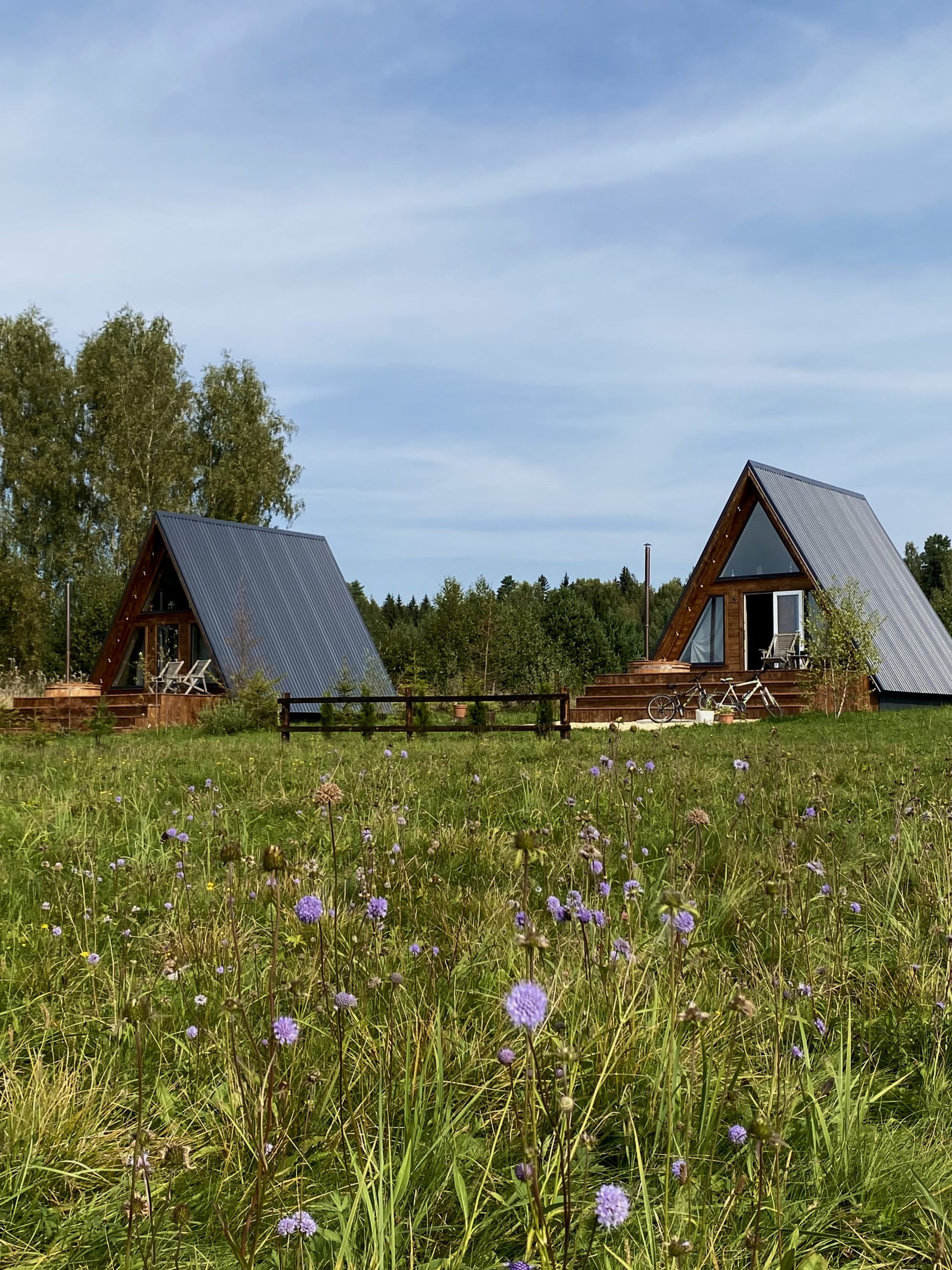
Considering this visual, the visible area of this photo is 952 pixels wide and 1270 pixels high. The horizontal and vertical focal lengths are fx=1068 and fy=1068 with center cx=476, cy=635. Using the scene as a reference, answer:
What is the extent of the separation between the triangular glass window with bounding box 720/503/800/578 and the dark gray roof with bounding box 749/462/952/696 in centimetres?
83

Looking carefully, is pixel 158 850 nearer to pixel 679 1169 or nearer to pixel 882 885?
pixel 882 885

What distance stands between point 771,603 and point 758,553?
4.78 ft

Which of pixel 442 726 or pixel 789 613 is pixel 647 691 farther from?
pixel 442 726

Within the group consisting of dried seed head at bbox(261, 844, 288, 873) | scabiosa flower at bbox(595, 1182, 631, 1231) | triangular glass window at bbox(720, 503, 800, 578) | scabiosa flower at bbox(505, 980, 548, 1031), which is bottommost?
scabiosa flower at bbox(595, 1182, 631, 1231)

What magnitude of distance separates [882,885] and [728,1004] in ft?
6.91

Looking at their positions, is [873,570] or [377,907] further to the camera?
[873,570]

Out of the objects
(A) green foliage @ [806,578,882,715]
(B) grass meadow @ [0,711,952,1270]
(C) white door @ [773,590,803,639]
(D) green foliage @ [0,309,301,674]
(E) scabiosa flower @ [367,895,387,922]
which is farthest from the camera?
(D) green foliage @ [0,309,301,674]

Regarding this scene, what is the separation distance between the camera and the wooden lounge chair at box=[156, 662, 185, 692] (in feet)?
93.4

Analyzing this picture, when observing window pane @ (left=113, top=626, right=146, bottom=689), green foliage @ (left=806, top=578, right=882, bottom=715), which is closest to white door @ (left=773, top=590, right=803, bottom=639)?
green foliage @ (left=806, top=578, right=882, bottom=715)

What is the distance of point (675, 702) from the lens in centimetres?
2456

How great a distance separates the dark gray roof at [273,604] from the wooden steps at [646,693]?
210 inches

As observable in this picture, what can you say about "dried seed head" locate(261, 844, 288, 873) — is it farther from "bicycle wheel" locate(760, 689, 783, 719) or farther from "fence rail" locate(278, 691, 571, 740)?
"bicycle wheel" locate(760, 689, 783, 719)

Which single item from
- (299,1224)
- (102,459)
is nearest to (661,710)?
(299,1224)

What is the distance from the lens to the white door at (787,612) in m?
28.6
